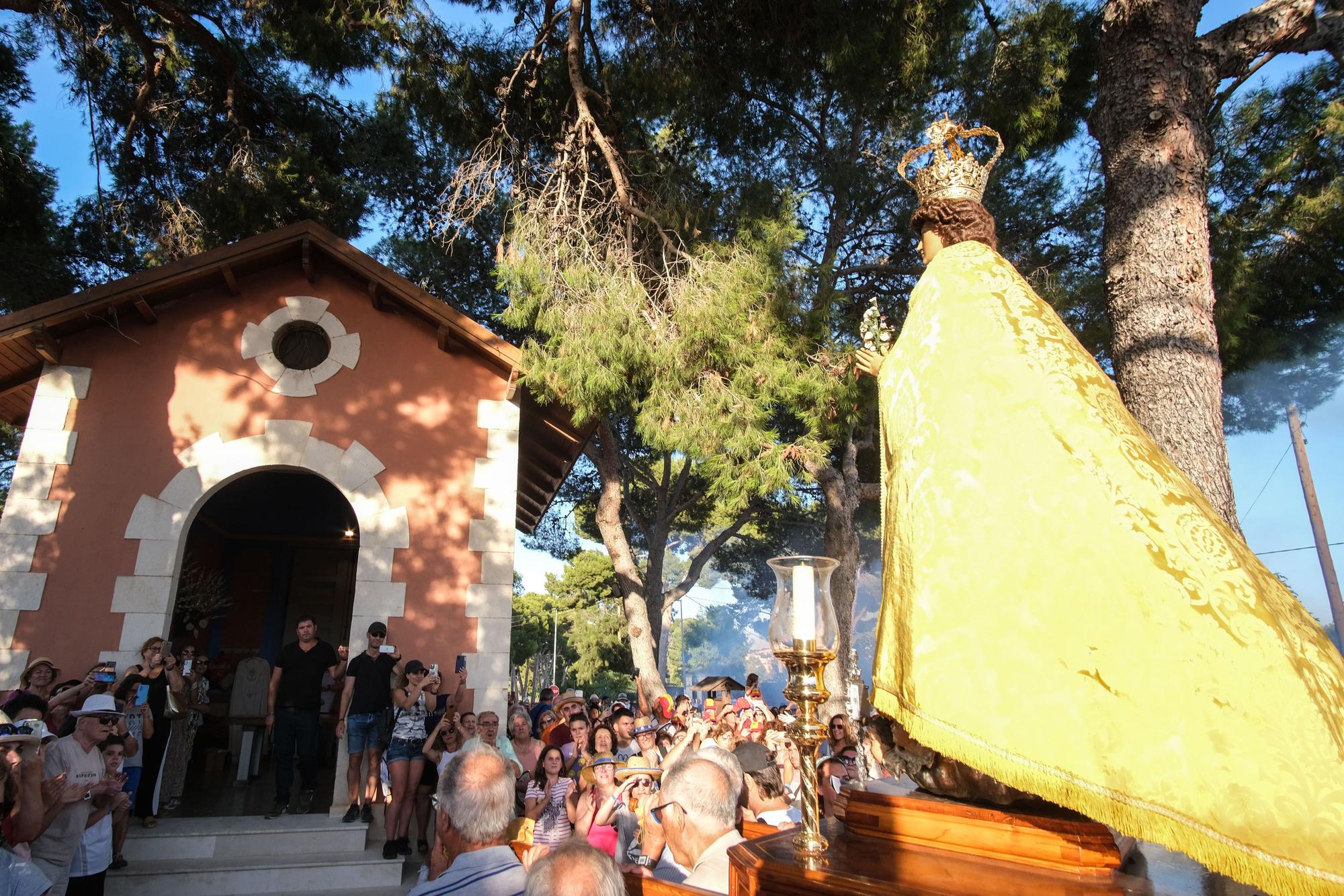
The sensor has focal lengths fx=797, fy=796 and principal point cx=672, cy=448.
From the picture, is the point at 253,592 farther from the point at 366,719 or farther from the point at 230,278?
the point at 366,719

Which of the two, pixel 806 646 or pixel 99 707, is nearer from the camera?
pixel 806 646

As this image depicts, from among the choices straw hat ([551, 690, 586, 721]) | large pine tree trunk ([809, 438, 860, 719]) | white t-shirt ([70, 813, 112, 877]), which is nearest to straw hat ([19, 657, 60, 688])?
white t-shirt ([70, 813, 112, 877])

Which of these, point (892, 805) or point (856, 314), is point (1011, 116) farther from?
point (892, 805)

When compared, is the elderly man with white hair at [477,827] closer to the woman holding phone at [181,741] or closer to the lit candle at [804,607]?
the lit candle at [804,607]

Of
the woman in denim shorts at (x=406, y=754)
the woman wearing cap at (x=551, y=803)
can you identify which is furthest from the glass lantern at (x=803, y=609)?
the woman in denim shorts at (x=406, y=754)

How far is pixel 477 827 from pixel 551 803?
2.53 metres

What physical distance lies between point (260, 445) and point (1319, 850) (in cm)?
697

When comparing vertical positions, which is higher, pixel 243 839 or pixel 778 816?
pixel 778 816

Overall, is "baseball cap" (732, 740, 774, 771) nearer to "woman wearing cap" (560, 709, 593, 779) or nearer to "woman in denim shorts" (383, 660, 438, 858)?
"woman wearing cap" (560, 709, 593, 779)

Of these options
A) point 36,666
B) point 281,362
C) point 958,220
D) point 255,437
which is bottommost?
point 36,666

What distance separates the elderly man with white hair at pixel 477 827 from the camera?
2.36 metres

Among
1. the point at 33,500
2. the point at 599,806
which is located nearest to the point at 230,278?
the point at 33,500

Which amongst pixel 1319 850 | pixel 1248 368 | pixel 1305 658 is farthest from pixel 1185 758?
pixel 1248 368

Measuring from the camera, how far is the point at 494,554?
6672 millimetres
